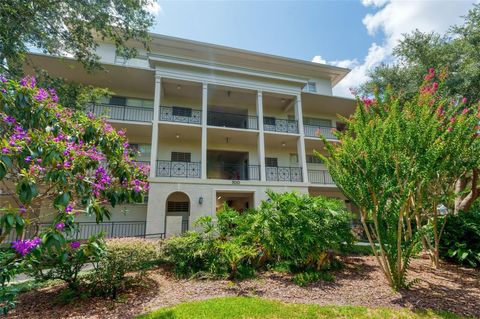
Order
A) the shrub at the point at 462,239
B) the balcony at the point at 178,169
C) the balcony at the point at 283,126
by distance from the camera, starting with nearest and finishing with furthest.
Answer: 1. the shrub at the point at 462,239
2. the balcony at the point at 178,169
3. the balcony at the point at 283,126

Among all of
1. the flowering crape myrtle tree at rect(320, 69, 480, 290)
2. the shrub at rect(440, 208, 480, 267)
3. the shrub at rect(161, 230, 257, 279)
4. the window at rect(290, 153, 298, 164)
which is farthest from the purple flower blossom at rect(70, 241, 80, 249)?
the window at rect(290, 153, 298, 164)

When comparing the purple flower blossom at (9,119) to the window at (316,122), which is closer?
the purple flower blossom at (9,119)

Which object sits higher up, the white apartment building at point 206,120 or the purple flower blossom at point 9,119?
the white apartment building at point 206,120

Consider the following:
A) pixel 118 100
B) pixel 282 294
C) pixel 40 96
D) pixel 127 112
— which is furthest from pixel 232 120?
pixel 40 96

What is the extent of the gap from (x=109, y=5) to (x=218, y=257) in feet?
31.8

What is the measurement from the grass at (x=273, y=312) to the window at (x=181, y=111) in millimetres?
11780

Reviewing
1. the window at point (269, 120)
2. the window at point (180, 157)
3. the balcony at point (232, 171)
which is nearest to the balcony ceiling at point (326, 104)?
the window at point (269, 120)

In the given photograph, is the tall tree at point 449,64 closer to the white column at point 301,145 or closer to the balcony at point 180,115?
the white column at point 301,145

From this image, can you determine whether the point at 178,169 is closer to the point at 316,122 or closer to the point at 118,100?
the point at 118,100

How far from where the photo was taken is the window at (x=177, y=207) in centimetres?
1386

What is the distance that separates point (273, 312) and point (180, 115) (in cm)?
1230

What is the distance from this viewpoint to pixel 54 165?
323cm

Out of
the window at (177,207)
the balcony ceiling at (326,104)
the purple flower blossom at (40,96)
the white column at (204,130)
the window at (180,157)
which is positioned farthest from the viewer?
the balcony ceiling at (326,104)

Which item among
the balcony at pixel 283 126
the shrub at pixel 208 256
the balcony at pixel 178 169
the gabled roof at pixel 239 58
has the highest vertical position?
the gabled roof at pixel 239 58
